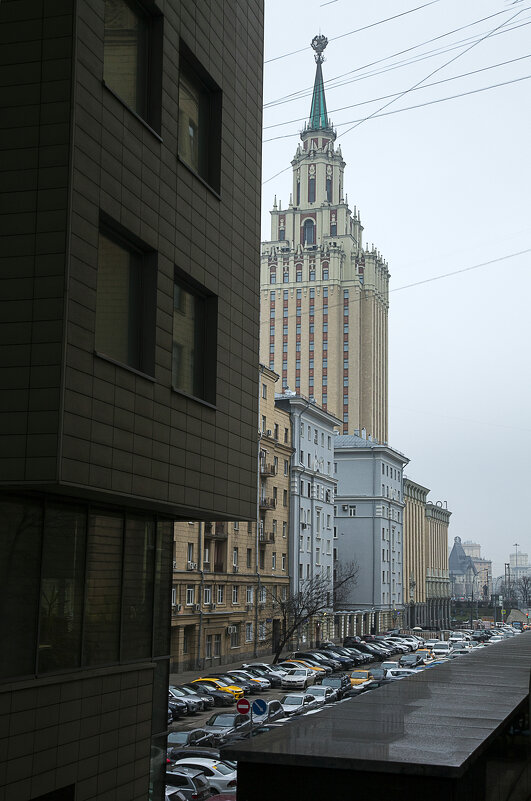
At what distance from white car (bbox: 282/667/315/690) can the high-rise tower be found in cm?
8449

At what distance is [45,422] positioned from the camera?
10609 mm

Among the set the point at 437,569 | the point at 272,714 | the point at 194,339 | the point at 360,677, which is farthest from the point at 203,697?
the point at 437,569

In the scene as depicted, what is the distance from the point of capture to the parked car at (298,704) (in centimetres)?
3603

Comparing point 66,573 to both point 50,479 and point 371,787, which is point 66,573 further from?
point 371,787

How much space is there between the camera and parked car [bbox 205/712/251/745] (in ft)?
98.1

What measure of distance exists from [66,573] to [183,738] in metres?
19.1

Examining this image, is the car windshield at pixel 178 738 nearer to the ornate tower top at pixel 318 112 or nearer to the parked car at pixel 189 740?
the parked car at pixel 189 740

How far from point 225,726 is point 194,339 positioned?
20036mm

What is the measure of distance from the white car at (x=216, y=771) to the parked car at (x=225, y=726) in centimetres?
616

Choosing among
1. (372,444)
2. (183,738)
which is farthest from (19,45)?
(372,444)

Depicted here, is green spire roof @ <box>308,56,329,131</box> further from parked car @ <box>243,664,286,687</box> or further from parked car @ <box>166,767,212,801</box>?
parked car @ <box>166,767,212,801</box>

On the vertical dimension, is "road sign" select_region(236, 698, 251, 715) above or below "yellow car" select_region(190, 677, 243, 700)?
above

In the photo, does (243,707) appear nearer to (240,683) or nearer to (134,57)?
(134,57)

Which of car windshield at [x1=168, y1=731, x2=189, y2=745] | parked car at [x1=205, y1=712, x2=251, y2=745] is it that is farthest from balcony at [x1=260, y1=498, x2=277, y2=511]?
car windshield at [x1=168, y1=731, x2=189, y2=745]
